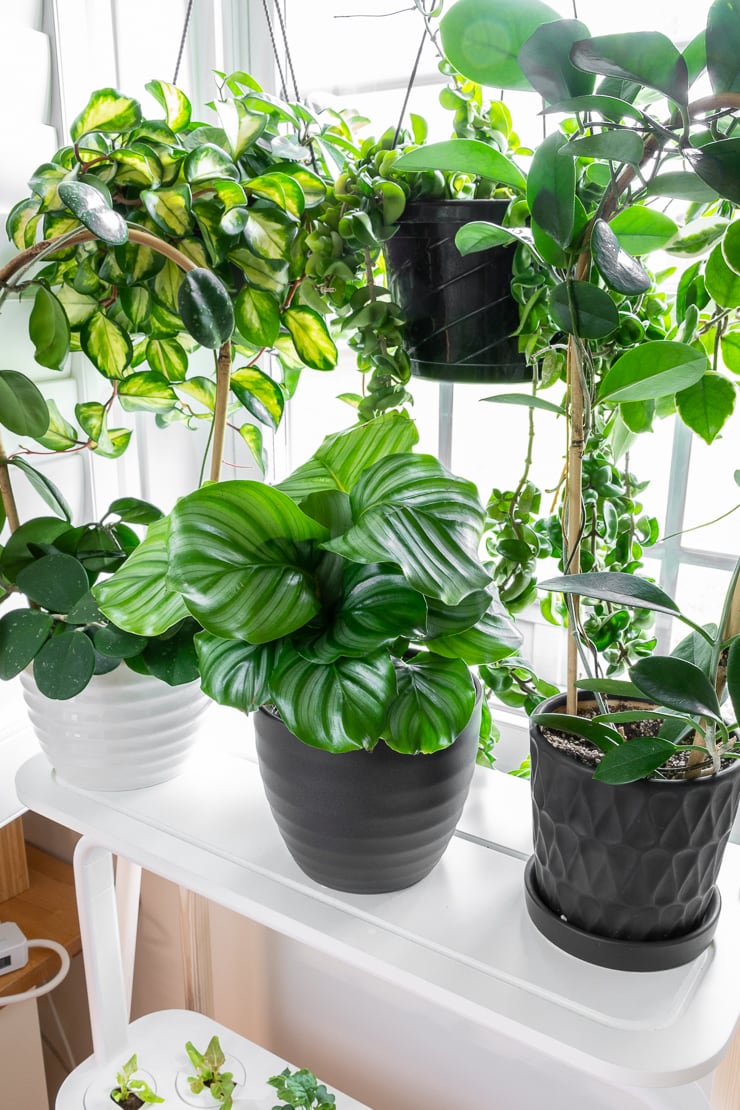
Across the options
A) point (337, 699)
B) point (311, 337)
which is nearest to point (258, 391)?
point (311, 337)

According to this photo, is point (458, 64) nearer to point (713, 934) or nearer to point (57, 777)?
point (713, 934)

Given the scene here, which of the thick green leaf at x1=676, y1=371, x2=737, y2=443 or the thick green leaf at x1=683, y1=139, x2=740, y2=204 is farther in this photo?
the thick green leaf at x1=676, y1=371, x2=737, y2=443

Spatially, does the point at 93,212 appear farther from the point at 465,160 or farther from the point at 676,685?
the point at 676,685

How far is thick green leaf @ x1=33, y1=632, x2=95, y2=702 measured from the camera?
760mm

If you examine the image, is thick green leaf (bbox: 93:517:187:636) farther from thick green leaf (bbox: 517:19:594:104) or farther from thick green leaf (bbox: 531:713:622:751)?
thick green leaf (bbox: 517:19:594:104)

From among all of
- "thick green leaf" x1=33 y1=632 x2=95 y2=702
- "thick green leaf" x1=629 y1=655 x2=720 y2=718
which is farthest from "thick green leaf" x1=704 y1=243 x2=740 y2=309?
"thick green leaf" x1=33 y1=632 x2=95 y2=702

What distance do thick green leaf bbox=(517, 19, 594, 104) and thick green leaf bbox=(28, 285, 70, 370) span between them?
486 mm

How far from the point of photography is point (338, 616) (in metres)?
0.62

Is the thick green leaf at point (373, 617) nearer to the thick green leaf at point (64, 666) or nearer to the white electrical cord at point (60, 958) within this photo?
the thick green leaf at point (64, 666)

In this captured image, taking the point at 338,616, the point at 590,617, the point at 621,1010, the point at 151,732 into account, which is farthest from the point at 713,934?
the point at 151,732

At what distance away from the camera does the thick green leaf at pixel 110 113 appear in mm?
814

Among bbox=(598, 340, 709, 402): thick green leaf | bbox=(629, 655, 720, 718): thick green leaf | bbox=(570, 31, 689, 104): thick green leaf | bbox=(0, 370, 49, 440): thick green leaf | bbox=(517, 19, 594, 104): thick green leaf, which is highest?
bbox=(517, 19, 594, 104): thick green leaf

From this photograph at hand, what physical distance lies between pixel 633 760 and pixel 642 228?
0.35m

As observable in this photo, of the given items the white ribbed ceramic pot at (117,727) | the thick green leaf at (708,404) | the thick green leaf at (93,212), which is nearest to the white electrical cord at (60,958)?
the white ribbed ceramic pot at (117,727)
